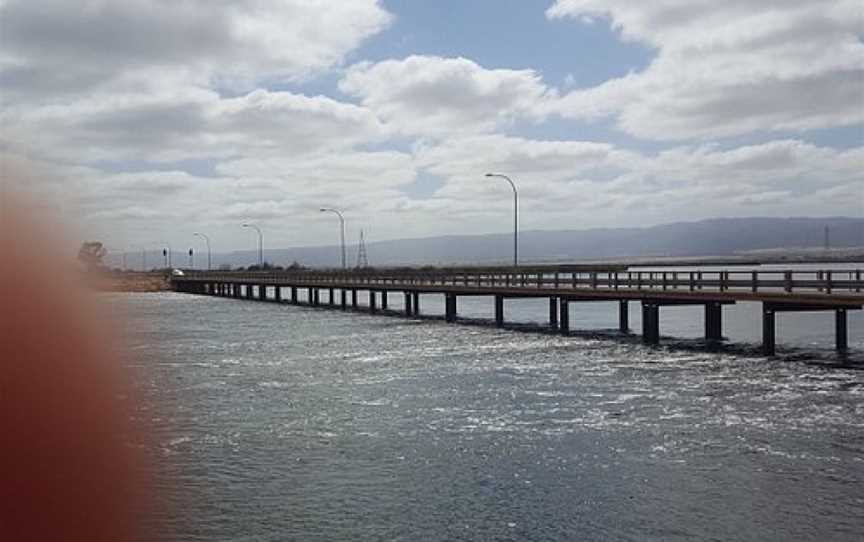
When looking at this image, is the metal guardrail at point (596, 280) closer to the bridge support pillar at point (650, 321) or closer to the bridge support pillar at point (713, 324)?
the bridge support pillar at point (713, 324)

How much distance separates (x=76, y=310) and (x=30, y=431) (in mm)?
1237

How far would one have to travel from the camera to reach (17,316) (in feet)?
27.0

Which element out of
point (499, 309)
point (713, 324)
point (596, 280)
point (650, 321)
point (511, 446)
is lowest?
point (511, 446)

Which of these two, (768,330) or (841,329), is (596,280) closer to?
(768,330)

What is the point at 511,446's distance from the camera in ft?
58.4

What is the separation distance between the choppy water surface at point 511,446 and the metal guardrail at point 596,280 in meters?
2.94

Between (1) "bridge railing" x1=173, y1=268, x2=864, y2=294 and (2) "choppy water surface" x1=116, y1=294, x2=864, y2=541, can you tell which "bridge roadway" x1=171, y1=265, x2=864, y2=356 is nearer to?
(1) "bridge railing" x1=173, y1=268, x2=864, y2=294

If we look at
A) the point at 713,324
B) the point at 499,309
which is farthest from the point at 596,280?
the point at 499,309

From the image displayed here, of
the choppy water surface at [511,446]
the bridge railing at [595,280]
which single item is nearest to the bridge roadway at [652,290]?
the bridge railing at [595,280]

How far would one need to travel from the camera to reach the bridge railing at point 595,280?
35250 mm

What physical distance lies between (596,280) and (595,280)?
0.09 m

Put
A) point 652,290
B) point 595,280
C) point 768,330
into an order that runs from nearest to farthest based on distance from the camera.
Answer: point 768,330, point 652,290, point 595,280

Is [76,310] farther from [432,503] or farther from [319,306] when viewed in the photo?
[319,306]

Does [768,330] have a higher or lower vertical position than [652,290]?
lower
